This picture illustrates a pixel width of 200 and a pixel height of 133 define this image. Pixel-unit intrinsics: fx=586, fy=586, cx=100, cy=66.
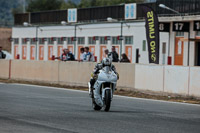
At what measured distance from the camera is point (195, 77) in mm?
19703

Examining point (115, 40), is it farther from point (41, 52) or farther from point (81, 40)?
point (41, 52)

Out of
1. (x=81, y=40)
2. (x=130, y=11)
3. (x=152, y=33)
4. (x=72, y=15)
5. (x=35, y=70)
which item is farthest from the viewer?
(x=72, y=15)

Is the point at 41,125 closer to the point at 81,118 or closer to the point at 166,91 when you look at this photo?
the point at 81,118

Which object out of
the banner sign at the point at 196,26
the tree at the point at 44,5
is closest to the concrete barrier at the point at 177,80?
the banner sign at the point at 196,26

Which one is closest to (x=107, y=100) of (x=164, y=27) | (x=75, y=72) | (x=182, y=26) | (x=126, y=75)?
(x=126, y=75)

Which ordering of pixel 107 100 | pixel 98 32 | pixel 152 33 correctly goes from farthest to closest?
pixel 98 32
pixel 152 33
pixel 107 100

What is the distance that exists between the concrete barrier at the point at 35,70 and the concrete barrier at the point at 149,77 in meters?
6.35

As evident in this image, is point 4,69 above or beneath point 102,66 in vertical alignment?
beneath

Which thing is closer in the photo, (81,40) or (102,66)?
(102,66)

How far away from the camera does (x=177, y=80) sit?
67.1 ft

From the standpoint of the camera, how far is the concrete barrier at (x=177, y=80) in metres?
20.1

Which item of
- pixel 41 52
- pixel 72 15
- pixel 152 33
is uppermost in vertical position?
pixel 72 15

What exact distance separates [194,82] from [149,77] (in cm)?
263

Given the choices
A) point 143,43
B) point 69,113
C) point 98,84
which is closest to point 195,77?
point 98,84
